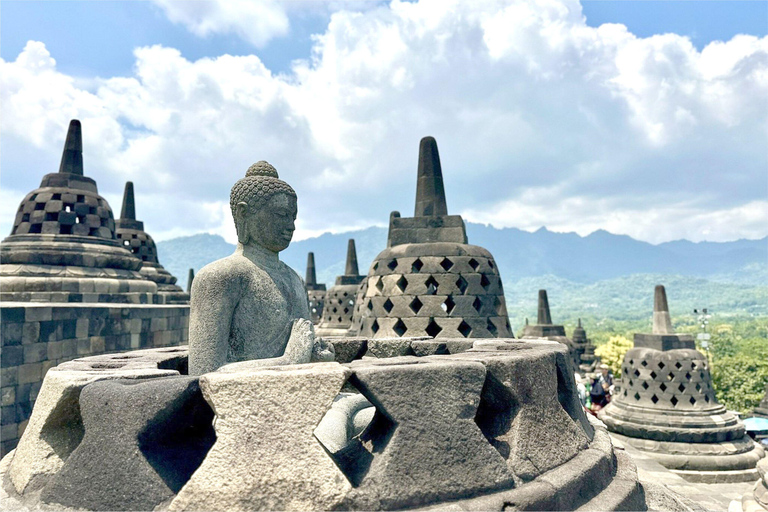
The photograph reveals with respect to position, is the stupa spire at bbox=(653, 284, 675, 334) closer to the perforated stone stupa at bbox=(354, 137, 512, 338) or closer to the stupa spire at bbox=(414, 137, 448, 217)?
the perforated stone stupa at bbox=(354, 137, 512, 338)

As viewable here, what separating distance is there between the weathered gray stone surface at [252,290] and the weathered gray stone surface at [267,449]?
2.30 feet

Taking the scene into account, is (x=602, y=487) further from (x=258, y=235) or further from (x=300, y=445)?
(x=258, y=235)

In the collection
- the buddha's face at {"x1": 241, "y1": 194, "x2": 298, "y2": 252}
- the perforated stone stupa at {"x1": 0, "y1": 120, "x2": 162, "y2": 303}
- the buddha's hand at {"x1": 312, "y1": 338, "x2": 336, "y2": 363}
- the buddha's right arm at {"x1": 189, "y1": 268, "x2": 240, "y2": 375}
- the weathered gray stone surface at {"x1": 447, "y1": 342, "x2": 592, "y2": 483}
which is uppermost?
the perforated stone stupa at {"x1": 0, "y1": 120, "x2": 162, "y2": 303}

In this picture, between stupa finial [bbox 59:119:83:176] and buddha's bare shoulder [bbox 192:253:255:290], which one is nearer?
buddha's bare shoulder [bbox 192:253:255:290]

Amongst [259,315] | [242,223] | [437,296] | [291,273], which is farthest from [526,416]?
[437,296]

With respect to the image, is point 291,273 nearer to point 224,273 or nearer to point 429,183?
point 224,273

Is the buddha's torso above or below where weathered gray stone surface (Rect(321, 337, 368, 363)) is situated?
above

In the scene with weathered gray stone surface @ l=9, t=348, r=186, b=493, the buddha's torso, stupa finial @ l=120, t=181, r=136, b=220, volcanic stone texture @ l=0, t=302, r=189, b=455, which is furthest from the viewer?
stupa finial @ l=120, t=181, r=136, b=220

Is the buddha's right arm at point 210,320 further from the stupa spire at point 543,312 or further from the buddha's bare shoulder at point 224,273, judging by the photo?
the stupa spire at point 543,312

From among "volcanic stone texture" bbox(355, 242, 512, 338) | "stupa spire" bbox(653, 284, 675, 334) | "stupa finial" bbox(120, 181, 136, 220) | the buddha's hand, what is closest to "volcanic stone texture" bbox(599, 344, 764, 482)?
"stupa spire" bbox(653, 284, 675, 334)

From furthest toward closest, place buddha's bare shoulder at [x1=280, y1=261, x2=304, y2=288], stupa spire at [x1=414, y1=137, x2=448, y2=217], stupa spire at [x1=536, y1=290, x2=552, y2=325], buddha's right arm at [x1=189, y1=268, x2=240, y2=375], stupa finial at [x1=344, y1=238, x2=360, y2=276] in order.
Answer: stupa spire at [x1=536, y1=290, x2=552, y2=325]
stupa finial at [x1=344, y1=238, x2=360, y2=276]
stupa spire at [x1=414, y1=137, x2=448, y2=217]
buddha's bare shoulder at [x1=280, y1=261, x2=304, y2=288]
buddha's right arm at [x1=189, y1=268, x2=240, y2=375]

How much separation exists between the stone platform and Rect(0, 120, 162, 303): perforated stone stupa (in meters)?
7.40

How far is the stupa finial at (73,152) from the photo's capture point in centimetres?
1042

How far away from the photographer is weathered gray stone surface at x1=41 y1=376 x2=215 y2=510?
1.87 metres
